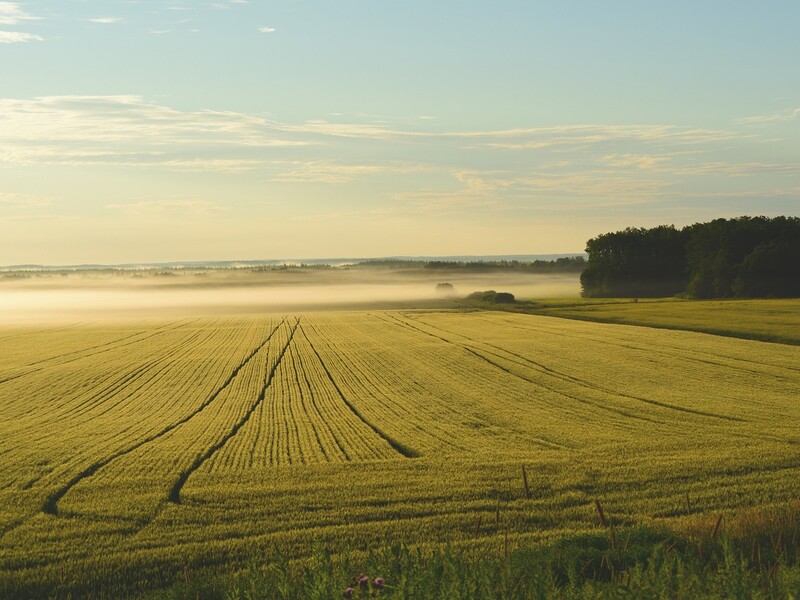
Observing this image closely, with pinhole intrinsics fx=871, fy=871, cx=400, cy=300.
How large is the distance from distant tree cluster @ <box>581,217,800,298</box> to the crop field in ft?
160

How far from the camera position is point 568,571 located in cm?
1038

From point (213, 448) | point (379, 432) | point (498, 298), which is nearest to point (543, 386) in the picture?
point (379, 432)

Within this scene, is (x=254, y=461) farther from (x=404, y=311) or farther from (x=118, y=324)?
(x=404, y=311)

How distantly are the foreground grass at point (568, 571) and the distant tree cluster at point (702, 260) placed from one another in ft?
283

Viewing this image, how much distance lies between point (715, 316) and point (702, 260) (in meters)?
44.3

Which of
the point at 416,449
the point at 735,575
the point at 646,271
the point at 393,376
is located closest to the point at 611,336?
the point at 393,376

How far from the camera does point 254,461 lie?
2195cm

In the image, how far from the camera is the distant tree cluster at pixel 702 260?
3730 inches

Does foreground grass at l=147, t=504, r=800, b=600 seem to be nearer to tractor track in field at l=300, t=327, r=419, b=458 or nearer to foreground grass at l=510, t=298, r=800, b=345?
tractor track in field at l=300, t=327, r=419, b=458

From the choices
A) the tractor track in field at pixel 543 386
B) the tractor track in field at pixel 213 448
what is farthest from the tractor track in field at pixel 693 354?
the tractor track in field at pixel 213 448

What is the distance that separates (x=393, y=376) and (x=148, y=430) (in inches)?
592

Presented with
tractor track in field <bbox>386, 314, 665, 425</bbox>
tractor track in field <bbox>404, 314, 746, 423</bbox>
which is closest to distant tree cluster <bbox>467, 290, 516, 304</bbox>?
tractor track in field <bbox>386, 314, 665, 425</bbox>

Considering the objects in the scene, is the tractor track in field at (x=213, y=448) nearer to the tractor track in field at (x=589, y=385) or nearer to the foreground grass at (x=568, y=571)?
the foreground grass at (x=568, y=571)

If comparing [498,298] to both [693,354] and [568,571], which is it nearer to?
[693,354]
